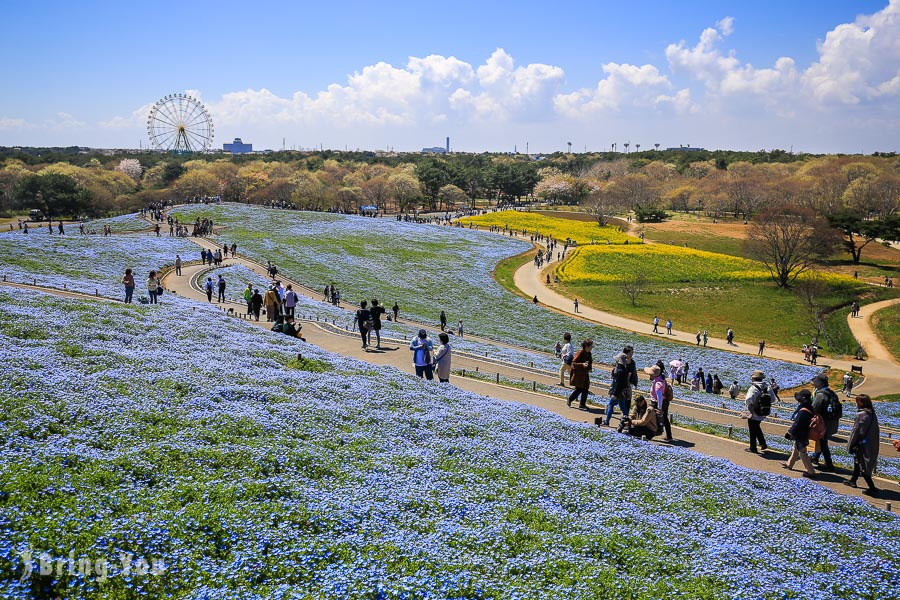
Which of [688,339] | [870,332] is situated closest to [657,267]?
[870,332]

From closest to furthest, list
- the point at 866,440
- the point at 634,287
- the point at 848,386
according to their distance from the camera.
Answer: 1. the point at 866,440
2. the point at 848,386
3. the point at 634,287

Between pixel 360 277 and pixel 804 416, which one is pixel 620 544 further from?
pixel 360 277

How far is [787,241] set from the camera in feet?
237

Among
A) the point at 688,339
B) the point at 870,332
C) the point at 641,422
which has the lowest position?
the point at 688,339

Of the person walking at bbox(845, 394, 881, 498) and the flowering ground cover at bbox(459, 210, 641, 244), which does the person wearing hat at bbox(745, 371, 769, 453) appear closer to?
the person walking at bbox(845, 394, 881, 498)

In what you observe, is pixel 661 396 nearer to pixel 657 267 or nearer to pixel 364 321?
pixel 364 321

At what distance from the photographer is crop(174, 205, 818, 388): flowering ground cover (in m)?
41.6

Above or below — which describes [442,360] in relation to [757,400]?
below

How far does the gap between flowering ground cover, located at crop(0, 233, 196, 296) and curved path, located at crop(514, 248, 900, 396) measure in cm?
3378

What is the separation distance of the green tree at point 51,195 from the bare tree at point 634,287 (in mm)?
75338

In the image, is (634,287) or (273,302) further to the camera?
(634,287)

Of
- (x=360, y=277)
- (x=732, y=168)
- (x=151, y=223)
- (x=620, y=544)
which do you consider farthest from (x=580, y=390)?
(x=732, y=168)

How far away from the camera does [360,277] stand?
56.5 metres

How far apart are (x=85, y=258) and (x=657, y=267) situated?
2470 inches
